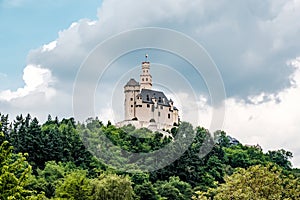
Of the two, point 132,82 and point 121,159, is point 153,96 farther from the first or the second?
point 121,159

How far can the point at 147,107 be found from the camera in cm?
11800

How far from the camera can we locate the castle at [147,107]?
115125mm

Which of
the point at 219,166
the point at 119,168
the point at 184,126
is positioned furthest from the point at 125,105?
the point at 119,168

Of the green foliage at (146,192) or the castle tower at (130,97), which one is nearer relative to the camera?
the green foliage at (146,192)

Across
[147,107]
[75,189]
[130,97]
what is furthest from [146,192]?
[130,97]

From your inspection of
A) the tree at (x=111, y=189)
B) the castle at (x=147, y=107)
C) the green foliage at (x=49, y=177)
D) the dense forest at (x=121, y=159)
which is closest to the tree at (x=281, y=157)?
the dense forest at (x=121, y=159)

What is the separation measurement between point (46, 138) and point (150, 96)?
41053 millimetres

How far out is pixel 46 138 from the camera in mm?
81375

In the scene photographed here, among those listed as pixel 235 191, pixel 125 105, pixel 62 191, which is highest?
pixel 125 105

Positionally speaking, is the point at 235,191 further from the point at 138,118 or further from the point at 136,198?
the point at 138,118

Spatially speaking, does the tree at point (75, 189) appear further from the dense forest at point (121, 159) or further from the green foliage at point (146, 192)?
the green foliage at point (146, 192)

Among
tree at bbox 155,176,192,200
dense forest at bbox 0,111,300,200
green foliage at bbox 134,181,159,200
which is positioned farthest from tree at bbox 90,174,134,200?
tree at bbox 155,176,192,200

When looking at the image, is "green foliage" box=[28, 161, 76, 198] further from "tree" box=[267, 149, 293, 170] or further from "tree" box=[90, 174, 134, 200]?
"tree" box=[267, 149, 293, 170]

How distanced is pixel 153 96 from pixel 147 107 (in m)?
3.31
